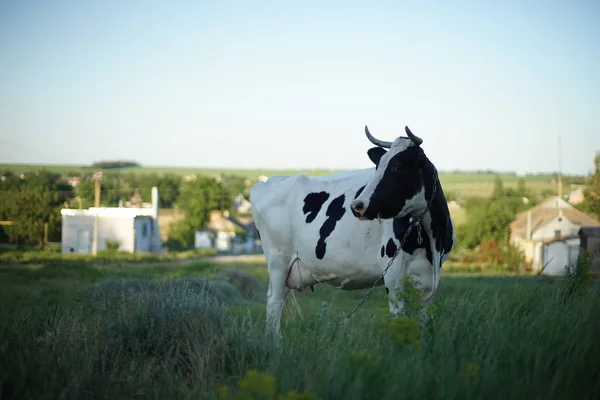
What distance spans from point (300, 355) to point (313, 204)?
399 centimetres

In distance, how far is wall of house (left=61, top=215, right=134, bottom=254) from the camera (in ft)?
211

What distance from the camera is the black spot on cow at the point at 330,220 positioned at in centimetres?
866

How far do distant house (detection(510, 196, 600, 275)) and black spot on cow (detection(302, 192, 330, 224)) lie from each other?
4794cm

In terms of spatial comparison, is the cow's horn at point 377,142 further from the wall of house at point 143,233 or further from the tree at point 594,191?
the wall of house at point 143,233

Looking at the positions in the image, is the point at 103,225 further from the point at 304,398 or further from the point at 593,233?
the point at 304,398

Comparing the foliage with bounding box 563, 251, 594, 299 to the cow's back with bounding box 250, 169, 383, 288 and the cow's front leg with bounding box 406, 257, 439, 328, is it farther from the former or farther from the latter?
the cow's back with bounding box 250, 169, 383, 288

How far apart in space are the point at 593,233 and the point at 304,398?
1803 inches

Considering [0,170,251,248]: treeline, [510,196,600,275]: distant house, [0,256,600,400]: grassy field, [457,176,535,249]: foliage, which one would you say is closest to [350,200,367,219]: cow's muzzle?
[0,256,600,400]: grassy field

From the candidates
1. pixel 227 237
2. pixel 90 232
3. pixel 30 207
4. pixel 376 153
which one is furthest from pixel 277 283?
pixel 227 237

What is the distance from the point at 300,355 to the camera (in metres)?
5.35

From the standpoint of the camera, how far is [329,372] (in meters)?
4.47

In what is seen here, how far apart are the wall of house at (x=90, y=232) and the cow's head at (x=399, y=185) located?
6005cm

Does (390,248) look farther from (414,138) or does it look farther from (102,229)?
(102,229)

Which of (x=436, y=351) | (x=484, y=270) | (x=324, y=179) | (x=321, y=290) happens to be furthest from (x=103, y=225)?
(x=436, y=351)
